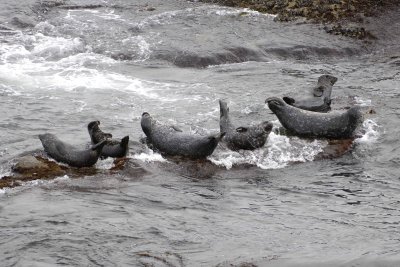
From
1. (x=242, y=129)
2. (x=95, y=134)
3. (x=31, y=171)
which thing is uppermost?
(x=242, y=129)

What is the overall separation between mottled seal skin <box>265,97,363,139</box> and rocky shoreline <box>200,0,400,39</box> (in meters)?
8.74

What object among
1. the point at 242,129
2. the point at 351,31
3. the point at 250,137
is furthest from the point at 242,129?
the point at 351,31

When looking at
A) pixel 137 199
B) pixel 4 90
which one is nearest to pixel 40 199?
pixel 137 199

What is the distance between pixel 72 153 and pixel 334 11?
45.2 feet

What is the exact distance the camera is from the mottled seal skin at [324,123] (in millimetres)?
11797

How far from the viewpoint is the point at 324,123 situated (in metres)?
11.9

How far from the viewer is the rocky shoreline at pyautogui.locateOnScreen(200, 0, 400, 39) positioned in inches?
797

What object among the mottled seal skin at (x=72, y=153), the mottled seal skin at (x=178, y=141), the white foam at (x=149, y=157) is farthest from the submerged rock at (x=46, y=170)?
the mottled seal skin at (x=178, y=141)

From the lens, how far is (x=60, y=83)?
15836 mm

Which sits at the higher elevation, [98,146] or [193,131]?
[98,146]

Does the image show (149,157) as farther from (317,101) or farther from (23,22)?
(23,22)

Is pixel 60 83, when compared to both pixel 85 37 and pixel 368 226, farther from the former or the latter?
pixel 368 226

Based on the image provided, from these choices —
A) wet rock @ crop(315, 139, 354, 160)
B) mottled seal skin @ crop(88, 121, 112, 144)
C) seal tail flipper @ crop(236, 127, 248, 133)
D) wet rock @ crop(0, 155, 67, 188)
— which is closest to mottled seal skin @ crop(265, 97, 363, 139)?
A: wet rock @ crop(315, 139, 354, 160)

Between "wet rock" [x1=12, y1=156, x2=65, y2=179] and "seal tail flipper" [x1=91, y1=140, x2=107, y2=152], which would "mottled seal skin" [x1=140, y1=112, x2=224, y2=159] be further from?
"wet rock" [x1=12, y1=156, x2=65, y2=179]
